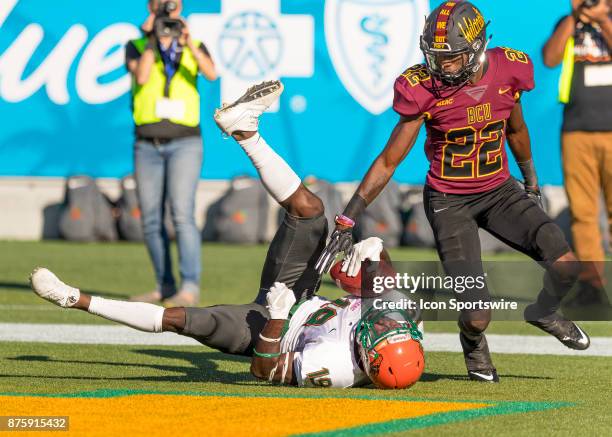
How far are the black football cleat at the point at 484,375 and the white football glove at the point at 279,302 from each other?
107cm

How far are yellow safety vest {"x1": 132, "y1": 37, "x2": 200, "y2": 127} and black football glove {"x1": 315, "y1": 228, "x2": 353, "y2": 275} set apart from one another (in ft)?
13.2

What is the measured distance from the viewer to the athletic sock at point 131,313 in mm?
5688

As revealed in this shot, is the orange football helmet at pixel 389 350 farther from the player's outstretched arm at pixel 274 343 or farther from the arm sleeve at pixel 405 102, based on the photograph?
the arm sleeve at pixel 405 102

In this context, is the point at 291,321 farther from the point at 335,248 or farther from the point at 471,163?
the point at 471,163

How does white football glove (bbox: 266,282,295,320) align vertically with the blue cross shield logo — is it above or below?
below

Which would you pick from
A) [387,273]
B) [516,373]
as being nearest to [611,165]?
[516,373]

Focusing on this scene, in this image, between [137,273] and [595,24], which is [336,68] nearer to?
[137,273]

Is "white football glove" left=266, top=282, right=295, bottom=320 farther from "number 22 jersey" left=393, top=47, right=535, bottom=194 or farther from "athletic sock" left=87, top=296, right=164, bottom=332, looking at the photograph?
"number 22 jersey" left=393, top=47, right=535, bottom=194

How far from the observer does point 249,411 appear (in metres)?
4.98

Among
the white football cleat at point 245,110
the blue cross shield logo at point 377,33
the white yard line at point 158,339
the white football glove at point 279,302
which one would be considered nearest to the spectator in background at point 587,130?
the white yard line at point 158,339

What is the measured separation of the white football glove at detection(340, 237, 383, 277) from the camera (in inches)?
227

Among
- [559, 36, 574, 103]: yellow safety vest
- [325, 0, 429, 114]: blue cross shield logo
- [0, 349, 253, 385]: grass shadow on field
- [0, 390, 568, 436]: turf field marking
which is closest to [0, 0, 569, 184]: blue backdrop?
[325, 0, 429, 114]: blue cross shield logo

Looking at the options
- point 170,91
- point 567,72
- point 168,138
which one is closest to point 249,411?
point 168,138

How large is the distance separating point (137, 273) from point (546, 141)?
6.03 m
